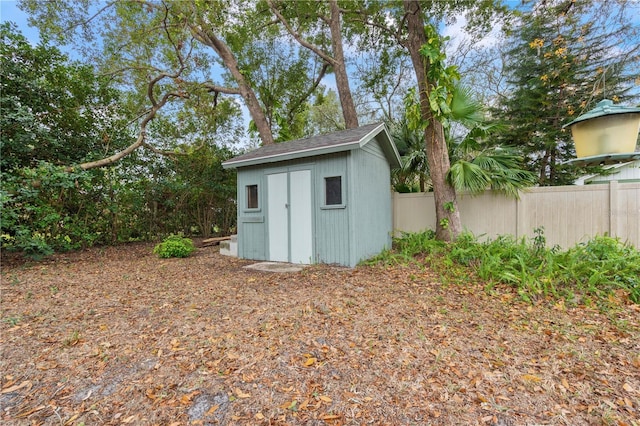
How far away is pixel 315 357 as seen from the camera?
2.23 meters

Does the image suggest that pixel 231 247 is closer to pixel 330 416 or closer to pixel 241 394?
pixel 241 394

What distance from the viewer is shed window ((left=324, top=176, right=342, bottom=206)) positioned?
5.01m

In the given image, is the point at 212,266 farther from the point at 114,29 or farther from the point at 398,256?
the point at 114,29

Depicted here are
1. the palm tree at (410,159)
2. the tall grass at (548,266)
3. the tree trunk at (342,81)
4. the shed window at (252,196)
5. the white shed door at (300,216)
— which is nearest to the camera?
the tall grass at (548,266)

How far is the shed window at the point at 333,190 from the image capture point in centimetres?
501

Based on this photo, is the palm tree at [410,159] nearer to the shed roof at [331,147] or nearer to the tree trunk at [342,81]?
the shed roof at [331,147]

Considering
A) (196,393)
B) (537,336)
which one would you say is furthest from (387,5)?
(196,393)

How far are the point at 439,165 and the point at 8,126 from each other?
8.78 m

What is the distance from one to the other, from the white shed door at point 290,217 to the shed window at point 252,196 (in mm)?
437

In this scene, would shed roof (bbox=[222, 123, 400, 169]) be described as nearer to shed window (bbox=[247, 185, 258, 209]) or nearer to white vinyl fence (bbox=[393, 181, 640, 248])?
shed window (bbox=[247, 185, 258, 209])

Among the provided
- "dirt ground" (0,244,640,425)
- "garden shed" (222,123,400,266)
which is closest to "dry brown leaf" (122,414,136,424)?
"dirt ground" (0,244,640,425)

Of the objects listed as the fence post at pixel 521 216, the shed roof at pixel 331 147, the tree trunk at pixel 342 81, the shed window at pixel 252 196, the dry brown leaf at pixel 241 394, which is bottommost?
the dry brown leaf at pixel 241 394

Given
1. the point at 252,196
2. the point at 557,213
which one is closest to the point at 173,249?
the point at 252,196

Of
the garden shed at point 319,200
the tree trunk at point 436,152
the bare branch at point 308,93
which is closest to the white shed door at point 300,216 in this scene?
the garden shed at point 319,200
